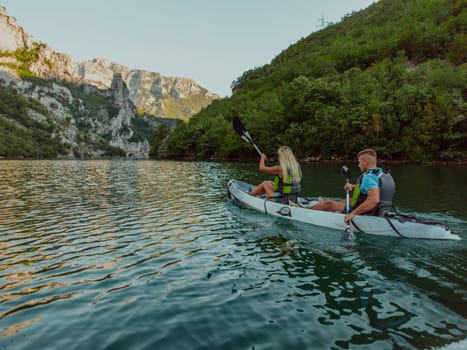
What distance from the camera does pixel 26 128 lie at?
156 metres

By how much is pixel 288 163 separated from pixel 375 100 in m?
47.3

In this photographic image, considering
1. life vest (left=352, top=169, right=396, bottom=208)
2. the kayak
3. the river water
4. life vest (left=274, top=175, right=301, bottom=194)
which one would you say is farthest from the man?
life vest (left=274, top=175, right=301, bottom=194)

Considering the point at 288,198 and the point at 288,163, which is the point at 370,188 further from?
the point at 288,198

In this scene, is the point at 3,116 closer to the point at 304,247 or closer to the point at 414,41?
the point at 414,41

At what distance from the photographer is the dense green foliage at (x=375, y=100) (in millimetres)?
44844

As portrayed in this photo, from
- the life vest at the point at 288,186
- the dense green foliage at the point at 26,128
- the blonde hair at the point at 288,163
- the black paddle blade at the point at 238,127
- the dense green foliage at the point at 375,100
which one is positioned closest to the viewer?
the blonde hair at the point at 288,163

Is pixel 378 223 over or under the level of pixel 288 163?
under

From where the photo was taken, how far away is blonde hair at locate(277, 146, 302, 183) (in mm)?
11461

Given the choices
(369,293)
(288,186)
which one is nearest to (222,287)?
(369,293)

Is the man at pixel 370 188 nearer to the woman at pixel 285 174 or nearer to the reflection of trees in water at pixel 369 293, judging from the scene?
the reflection of trees in water at pixel 369 293

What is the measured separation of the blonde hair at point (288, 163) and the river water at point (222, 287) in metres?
1.94

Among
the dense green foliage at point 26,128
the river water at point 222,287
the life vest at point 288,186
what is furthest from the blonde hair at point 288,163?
the dense green foliage at point 26,128

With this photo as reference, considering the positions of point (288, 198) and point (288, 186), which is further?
point (288, 198)

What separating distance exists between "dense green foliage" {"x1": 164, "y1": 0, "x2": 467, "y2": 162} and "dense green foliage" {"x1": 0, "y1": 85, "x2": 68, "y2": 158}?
6730cm
